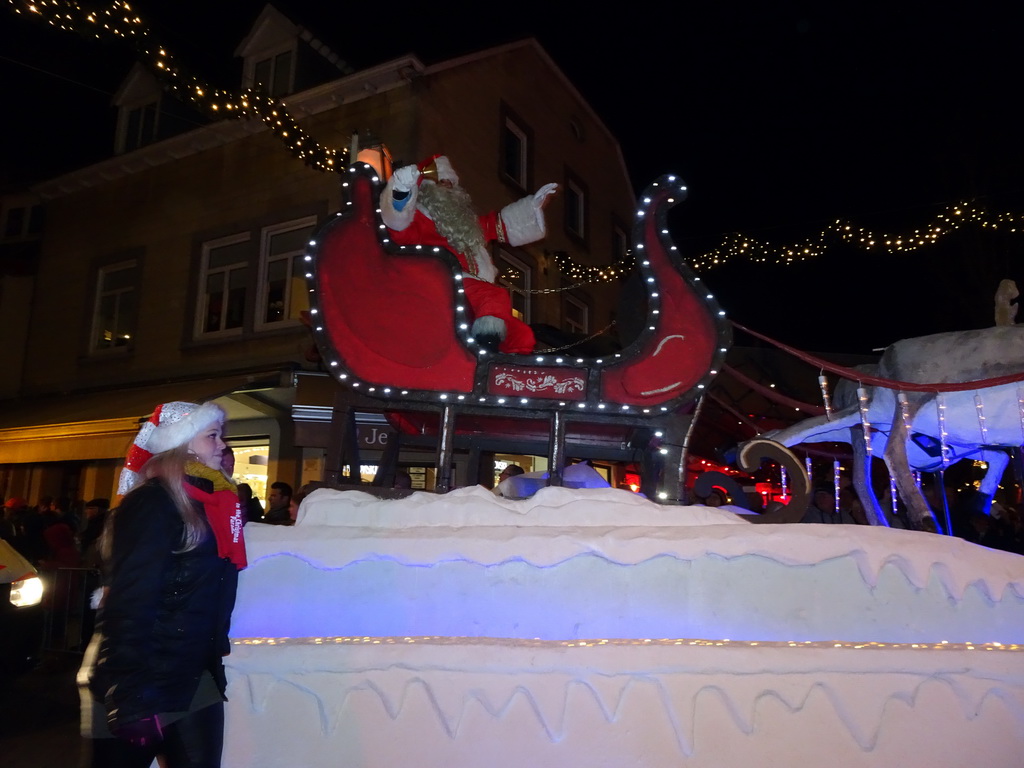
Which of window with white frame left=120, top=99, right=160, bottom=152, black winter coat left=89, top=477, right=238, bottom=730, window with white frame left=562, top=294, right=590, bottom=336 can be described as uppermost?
window with white frame left=120, top=99, right=160, bottom=152

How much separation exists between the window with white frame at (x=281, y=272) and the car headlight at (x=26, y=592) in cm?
659

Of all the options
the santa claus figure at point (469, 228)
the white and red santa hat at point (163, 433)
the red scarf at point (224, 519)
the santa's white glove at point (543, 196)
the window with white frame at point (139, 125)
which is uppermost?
the window with white frame at point (139, 125)

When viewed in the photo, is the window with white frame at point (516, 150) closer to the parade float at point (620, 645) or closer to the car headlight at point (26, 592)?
the car headlight at point (26, 592)

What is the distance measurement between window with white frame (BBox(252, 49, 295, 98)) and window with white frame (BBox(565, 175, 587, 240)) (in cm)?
548

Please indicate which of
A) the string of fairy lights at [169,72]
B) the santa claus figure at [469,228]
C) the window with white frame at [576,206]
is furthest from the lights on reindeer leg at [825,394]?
the window with white frame at [576,206]

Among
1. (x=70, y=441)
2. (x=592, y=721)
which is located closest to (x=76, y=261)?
(x=70, y=441)

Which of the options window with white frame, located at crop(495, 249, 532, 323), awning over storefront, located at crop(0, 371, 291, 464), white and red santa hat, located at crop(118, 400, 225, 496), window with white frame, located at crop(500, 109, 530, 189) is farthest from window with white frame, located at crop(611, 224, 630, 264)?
white and red santa hat, located at crop(118, 400, 225, 496)

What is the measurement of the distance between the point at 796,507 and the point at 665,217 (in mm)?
1334

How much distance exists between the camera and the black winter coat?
1.64 m

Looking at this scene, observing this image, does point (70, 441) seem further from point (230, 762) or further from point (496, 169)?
point (230, 762)

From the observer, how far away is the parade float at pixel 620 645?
6.44ft

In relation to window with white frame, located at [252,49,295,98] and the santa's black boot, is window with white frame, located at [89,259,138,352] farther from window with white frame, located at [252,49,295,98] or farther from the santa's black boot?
the santa's black boot

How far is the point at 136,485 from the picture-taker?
1.99 meters

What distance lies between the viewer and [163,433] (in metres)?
2.02
